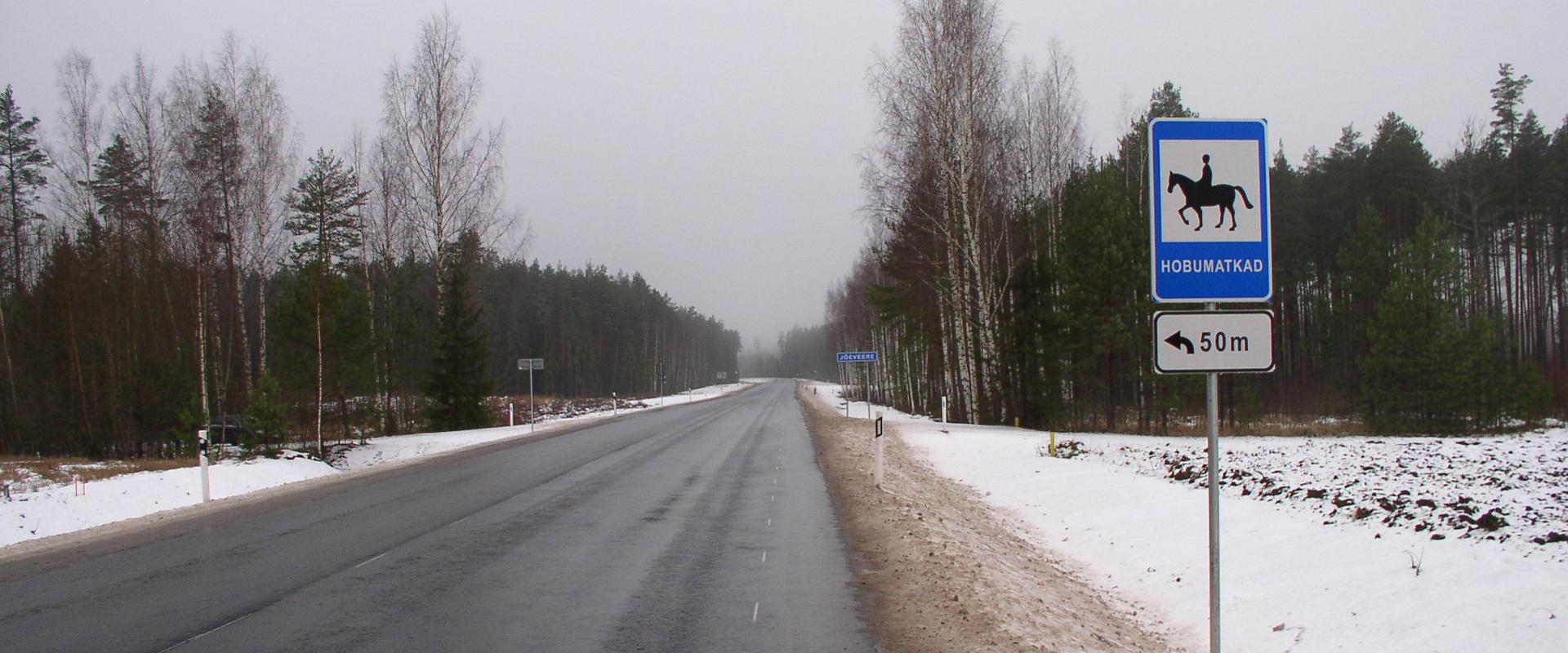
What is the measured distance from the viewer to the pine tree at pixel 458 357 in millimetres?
33625

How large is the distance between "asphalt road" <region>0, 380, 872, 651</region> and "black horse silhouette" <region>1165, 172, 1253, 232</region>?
351 centimetres

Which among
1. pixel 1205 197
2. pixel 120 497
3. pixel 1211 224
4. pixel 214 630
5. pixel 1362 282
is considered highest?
pixel 1362 282

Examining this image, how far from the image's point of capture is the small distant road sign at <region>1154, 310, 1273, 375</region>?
13.9 ft

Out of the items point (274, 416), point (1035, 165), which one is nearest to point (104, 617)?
point (274, 416)

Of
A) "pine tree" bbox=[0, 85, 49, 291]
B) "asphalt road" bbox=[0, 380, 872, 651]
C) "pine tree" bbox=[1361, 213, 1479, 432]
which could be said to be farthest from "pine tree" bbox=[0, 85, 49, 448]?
"pine tree" bbox=[1361, 213, 1479, 432]

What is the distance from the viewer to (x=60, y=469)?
70.0ft

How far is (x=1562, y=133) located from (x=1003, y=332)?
31.9 m

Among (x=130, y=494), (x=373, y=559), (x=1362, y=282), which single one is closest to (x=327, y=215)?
(x=130, y=494)

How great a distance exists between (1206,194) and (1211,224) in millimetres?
156

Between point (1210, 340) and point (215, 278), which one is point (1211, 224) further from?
point (215, 278)

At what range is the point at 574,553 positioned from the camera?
9.44m

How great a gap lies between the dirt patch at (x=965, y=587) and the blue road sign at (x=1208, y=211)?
2.77 m

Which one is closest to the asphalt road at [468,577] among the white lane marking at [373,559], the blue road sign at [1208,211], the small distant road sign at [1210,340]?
the white lane marking at [373,559]

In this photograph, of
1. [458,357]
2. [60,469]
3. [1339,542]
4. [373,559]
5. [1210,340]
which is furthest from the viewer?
[458,357]
